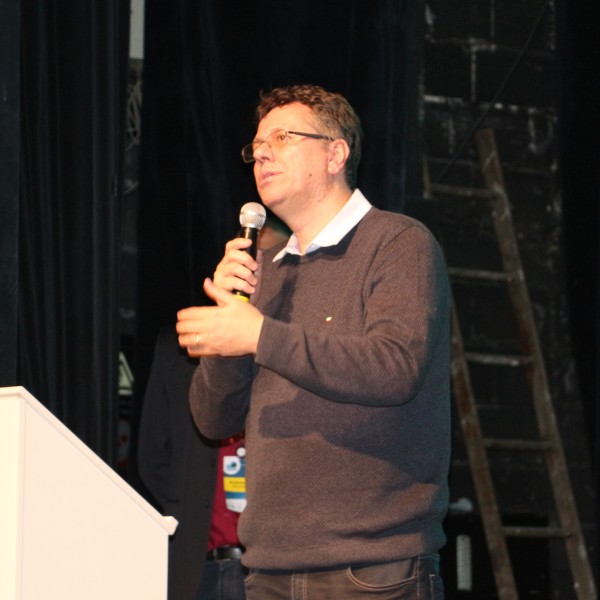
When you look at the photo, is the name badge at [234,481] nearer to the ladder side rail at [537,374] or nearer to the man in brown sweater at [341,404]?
the man in brown sweater at [341,404]

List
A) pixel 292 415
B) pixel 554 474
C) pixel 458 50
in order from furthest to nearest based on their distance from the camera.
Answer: pixel 458 50, pixel 554 474, pixel 292 415

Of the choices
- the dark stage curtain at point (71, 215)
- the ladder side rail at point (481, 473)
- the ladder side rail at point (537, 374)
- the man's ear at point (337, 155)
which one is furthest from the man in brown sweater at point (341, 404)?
the ladder side rail at point (537, 374)

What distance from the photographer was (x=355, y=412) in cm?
176

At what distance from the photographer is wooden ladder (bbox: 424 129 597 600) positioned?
13.5 feet

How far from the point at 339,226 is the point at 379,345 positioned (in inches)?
14.6

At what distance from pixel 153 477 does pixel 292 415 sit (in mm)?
1469

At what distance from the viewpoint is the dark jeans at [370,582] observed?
1.69m

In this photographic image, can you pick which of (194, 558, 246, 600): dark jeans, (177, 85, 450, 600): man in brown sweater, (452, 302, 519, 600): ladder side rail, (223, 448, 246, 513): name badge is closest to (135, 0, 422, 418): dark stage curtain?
(223, 448, 246, 513): name badge

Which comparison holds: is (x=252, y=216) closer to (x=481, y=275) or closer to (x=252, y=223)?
(x=252, y=223)

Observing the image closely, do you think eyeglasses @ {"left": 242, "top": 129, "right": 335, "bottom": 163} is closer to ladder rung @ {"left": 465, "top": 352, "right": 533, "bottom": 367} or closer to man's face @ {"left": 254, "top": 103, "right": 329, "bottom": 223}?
man's face @ {"left": 254, "top": 103, "right": 329, "bottom": 223}

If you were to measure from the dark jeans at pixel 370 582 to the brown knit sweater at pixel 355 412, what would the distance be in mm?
22

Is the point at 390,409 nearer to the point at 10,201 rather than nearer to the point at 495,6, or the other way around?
the point at 10,201

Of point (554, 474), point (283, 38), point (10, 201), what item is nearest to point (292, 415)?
point (10, 201)

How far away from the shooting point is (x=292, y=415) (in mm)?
1805
